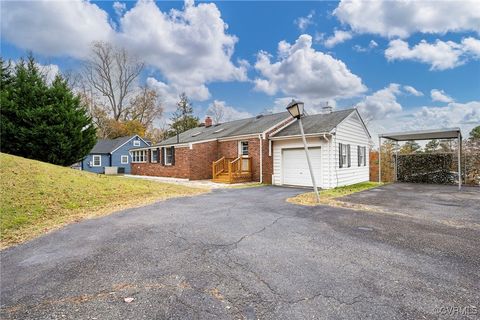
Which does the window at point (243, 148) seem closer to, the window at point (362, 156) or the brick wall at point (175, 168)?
the brick wall at point (175, 168)

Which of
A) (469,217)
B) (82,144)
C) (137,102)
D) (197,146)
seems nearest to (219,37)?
(197,146)

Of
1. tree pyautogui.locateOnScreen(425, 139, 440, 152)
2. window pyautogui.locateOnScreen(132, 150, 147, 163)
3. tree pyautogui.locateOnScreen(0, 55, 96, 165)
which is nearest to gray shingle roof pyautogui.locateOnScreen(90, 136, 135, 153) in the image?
window pyautogui.locateOnScreen(132, 150, 147, 163)

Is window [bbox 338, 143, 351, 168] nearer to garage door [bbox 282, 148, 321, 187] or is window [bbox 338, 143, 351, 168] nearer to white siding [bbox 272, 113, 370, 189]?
white siding [bbox 272, 113, 370, 189]

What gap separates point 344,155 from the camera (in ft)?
46.7

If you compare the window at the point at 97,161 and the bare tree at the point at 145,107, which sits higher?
the bare tree at the point at 145,107

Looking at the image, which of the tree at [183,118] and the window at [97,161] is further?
the window at [97,161]

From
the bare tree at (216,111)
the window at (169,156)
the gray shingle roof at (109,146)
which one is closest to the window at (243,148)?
the window at (169,156)

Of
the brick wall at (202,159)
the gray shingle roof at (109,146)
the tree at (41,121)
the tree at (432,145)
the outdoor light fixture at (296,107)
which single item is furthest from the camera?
the gray shingle roof at (109,146)

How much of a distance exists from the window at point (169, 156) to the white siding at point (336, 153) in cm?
818

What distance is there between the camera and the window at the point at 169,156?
19.0m

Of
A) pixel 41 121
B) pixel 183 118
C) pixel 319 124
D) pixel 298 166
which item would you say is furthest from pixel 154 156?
pixel 183 118

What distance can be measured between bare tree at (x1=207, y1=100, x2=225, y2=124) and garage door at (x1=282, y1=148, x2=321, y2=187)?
2696 centimetres

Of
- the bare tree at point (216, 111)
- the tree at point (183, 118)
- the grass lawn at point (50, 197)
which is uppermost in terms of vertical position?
the bare tree at point (216, 111)

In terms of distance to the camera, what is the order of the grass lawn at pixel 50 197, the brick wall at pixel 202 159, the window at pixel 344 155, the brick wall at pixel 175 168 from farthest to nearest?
the brick wall at pixel 175 168, the brick wall at pixel 202 159, the window at pixel 344 155, the grass lawn at pixel 50 197
